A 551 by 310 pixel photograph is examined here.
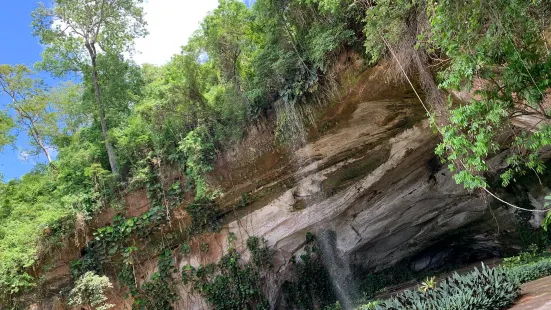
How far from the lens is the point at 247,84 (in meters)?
8.67

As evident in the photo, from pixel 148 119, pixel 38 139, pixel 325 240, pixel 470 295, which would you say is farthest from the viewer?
pixel 38 139

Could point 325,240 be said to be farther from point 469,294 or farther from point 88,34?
point 88,34

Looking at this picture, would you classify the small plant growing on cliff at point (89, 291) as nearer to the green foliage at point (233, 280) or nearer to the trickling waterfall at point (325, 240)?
the green foliage at point (233, 280)

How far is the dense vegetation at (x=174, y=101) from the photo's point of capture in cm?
639

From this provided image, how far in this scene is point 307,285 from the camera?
393 inches

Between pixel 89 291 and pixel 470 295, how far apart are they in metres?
8.36

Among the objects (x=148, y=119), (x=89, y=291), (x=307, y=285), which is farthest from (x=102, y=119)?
(x=307, y=285)

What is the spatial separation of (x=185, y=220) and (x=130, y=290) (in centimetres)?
232

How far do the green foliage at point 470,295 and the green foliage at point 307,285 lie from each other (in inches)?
191

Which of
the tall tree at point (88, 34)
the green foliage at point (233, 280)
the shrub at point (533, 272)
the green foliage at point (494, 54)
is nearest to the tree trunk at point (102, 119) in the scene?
the tall tree at point (88, 34)

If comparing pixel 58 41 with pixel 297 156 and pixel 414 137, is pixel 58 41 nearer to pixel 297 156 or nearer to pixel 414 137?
pixel 297 156

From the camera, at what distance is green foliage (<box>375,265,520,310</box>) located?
4.24m

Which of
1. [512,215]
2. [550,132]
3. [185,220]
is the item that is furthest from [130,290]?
[512,215]

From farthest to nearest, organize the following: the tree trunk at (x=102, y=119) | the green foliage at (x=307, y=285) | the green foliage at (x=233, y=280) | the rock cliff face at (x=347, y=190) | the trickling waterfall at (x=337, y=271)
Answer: the trickling waterfall at (x=337, y=271) → the green foliage at (x=307, y=285) → the tree trunk at (x=102, y=119) → the green foliage at (x=233, y=280) → the rock cliff face at (x=347, y=190)
